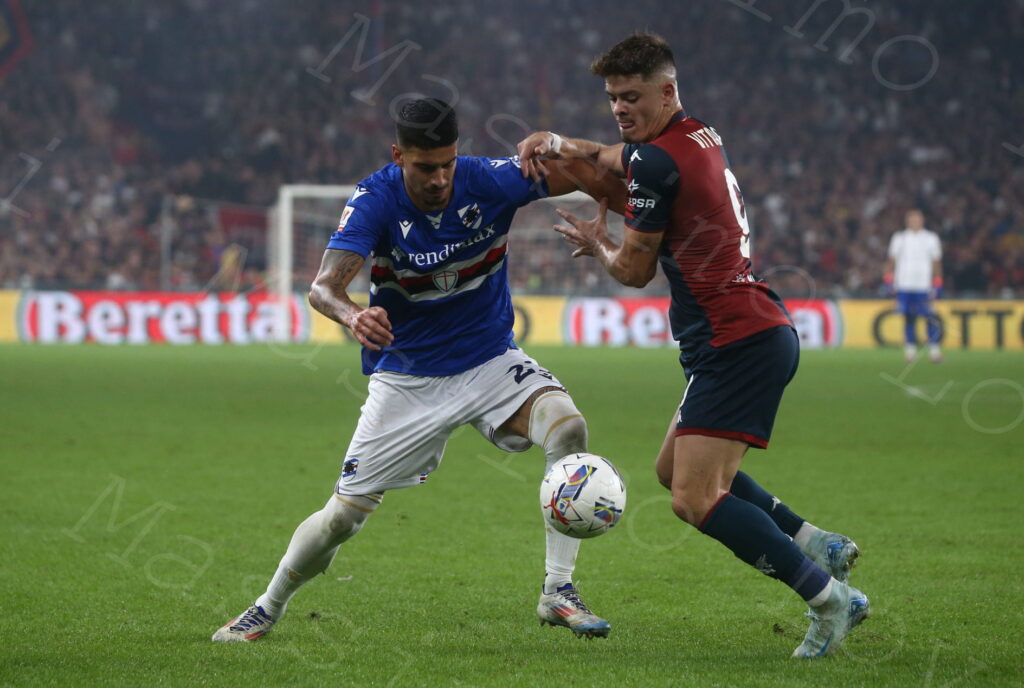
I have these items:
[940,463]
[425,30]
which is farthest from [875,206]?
[940,463]

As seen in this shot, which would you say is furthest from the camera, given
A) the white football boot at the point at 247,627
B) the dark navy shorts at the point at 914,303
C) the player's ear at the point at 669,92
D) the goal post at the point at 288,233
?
the goal post at the point at 288,233

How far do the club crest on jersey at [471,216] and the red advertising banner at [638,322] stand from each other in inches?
744

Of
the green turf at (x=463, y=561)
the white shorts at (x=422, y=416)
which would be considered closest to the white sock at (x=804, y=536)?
the green turf at (x=463, y=561)

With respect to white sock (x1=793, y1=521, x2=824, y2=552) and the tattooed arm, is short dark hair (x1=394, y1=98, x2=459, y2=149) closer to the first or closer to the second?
the tattooed arm

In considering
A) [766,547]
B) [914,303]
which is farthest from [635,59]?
[914,303]

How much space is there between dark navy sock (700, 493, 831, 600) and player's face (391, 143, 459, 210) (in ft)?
5.09

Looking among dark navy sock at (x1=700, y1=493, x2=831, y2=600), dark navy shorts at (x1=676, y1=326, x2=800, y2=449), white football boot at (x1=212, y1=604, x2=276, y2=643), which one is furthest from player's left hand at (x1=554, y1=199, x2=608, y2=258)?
white football boot at (x1=212, y1=604, x2=276, y2=643)

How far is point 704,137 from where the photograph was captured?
14.2 ft

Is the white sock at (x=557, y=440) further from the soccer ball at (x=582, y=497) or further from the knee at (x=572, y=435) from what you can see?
the soccer ball at (x=582, y=497)

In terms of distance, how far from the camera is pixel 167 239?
28172mm

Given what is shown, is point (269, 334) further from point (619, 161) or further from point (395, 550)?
point (619, 161)

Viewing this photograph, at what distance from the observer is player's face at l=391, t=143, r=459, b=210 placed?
450 cm

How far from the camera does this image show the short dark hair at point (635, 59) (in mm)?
4297

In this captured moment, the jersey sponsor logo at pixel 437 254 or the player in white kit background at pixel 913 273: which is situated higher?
the jersey sponsor logo at pixel 437 254
